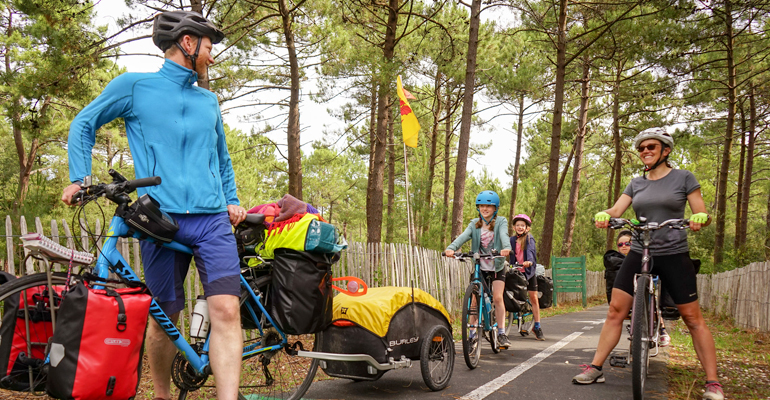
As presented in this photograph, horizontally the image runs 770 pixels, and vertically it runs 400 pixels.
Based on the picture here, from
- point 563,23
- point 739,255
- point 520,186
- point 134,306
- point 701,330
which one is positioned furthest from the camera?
point 520,186

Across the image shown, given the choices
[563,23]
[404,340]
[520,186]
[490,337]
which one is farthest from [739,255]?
[520,186]

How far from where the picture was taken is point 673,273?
182 inches

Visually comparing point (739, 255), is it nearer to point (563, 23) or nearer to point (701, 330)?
point (563, 23)

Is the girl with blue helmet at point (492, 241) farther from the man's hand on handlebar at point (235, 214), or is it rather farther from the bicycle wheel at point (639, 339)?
the man's hand on handlebar at point (235, 214)

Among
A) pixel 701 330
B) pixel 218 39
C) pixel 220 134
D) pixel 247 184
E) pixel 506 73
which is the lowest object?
pixel 701 330

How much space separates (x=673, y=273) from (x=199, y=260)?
11.9 ft

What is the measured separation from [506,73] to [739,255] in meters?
9.52

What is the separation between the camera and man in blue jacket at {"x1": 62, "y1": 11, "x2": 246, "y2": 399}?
2.91 metres

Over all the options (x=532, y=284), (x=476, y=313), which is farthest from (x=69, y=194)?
(x=532, y=284)

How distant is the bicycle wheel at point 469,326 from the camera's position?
18.8ft

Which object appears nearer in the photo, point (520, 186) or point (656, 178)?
point (656, 178)

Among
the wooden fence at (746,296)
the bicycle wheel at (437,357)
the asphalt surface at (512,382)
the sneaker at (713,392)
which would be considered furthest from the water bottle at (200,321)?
the wooden fence at (746,296)

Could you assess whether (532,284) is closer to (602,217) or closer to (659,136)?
(602,217)

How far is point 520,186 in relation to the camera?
124ft
